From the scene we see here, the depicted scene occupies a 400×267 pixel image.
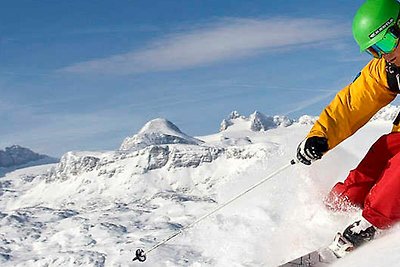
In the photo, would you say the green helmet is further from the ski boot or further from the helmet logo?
the ski boot

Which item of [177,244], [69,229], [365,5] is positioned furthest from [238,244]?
[69,229]

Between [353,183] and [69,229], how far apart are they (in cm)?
18594

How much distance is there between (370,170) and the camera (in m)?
5.78

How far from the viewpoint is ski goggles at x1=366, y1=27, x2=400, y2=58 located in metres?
5.01

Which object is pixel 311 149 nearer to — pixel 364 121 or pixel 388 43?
pixel 364 121

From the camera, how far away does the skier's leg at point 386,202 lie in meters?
4.98

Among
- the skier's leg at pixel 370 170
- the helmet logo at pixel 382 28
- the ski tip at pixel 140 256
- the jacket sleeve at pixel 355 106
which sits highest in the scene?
the helmet logo at pixel 382 28

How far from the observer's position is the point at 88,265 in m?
129

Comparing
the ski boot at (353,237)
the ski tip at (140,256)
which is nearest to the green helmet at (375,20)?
the ski boot at (353,237)

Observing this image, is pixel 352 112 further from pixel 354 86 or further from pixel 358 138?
pixel 358 138

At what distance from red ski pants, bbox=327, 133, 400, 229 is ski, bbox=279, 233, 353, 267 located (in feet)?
1.05

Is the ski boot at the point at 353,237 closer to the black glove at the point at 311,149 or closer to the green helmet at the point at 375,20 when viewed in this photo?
the black glove at the point at 311,149

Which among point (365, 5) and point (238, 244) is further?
point (238, 244)

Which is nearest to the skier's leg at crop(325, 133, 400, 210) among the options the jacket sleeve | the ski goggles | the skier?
the skier
